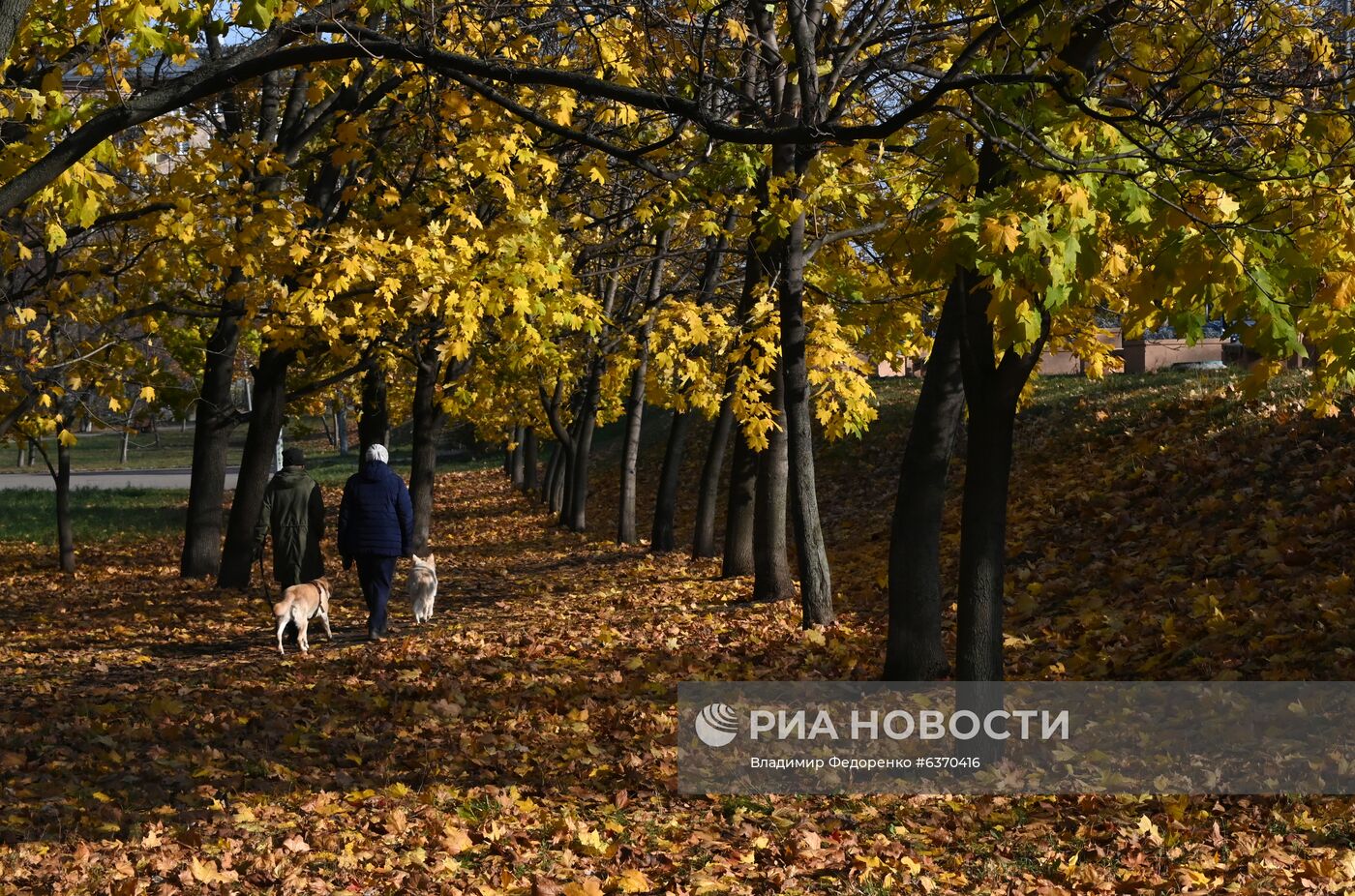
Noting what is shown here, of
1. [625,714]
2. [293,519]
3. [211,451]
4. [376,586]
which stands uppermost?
[211,451]

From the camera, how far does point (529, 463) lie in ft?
122

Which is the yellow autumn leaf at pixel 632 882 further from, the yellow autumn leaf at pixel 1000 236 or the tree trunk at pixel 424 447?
the tree trunk at pixel 424 447

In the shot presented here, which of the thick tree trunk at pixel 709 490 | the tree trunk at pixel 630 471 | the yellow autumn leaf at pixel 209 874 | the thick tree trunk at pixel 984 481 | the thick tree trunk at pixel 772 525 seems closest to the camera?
the yellow autumn leaf at pixel 209 874

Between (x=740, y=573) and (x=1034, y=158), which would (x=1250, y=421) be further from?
(x=1034, y=158)

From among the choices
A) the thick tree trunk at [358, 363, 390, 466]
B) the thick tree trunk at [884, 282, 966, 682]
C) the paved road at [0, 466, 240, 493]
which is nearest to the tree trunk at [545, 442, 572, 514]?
the thick tree trunk at [358, 363, 390, 466]

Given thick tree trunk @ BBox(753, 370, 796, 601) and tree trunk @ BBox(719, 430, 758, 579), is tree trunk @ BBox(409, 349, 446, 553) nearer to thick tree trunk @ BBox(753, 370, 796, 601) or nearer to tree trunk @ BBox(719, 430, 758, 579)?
tree trunk @ BBox(719, 430, 758, 579)

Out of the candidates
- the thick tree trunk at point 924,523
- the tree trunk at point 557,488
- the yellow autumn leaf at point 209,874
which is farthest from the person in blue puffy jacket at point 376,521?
the tree trunk at point 557,488

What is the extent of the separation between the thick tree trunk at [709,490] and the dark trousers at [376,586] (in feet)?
19.7

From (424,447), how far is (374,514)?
399 inches

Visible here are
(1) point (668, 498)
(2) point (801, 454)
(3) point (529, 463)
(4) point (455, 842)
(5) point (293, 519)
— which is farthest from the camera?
(3) point (529, 463)

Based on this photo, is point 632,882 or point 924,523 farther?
point 924,523

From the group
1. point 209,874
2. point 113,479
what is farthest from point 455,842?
point 113,479

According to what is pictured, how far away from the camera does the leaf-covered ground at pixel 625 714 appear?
17.2 feet

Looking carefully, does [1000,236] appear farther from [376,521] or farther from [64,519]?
[64,519]
